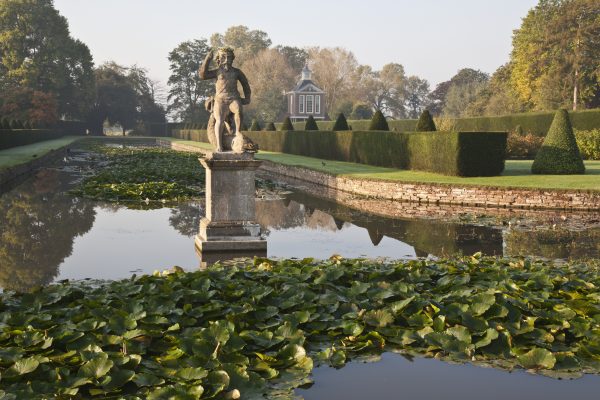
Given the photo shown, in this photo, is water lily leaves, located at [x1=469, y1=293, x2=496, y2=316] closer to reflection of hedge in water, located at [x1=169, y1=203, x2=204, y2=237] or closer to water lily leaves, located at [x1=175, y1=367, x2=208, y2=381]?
water lily leaves, located at [x1=175, y1=367, x2=208, y2=381]

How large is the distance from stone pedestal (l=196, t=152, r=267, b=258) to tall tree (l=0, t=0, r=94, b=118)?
60116mm

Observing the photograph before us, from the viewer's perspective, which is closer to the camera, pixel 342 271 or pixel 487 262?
pixel 342 271

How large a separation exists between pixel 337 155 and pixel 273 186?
10381 mm

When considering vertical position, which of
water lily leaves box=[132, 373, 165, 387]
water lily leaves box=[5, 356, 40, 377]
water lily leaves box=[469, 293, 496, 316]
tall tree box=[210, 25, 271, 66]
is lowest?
water lily leaves box=[132, 373, 165, 387]

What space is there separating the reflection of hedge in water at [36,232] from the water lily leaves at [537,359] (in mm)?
5461

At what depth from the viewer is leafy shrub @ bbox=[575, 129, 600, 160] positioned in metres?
27.6

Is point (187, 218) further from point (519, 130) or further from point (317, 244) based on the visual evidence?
point (519, 130)

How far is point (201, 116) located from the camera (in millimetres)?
88250

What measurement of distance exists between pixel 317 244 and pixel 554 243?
3913mm

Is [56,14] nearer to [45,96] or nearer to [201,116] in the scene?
[45,96]

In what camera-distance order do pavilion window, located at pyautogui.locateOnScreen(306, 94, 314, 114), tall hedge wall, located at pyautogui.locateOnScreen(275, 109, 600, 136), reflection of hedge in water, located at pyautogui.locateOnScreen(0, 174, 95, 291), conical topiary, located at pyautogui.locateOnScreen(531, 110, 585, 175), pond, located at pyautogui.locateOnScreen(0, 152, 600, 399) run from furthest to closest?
1. pavilion window, located at pyautogui.locateOnScreen(306, 94, 314, 114)
2. tall hedge wall, located at pyautogui.locateOnScreen(275, 109, 600, 136)
3. conical topiary, located at pyautogui.locateOnScreen(531, 110, 585, 175)
4. reflection of hedge in water, located at pyautogui.locateOnScreen(0, 174, 95, 291)
5. pond, located at pyautogui.locateOnScreen(0, 152, 600, 399)

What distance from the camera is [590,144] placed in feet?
90.8

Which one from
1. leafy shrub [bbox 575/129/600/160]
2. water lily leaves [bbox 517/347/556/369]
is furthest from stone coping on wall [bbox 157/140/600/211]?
leafy shrub [bbox 575/129/600/160]

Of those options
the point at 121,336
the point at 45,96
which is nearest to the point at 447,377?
the point at 121,336
